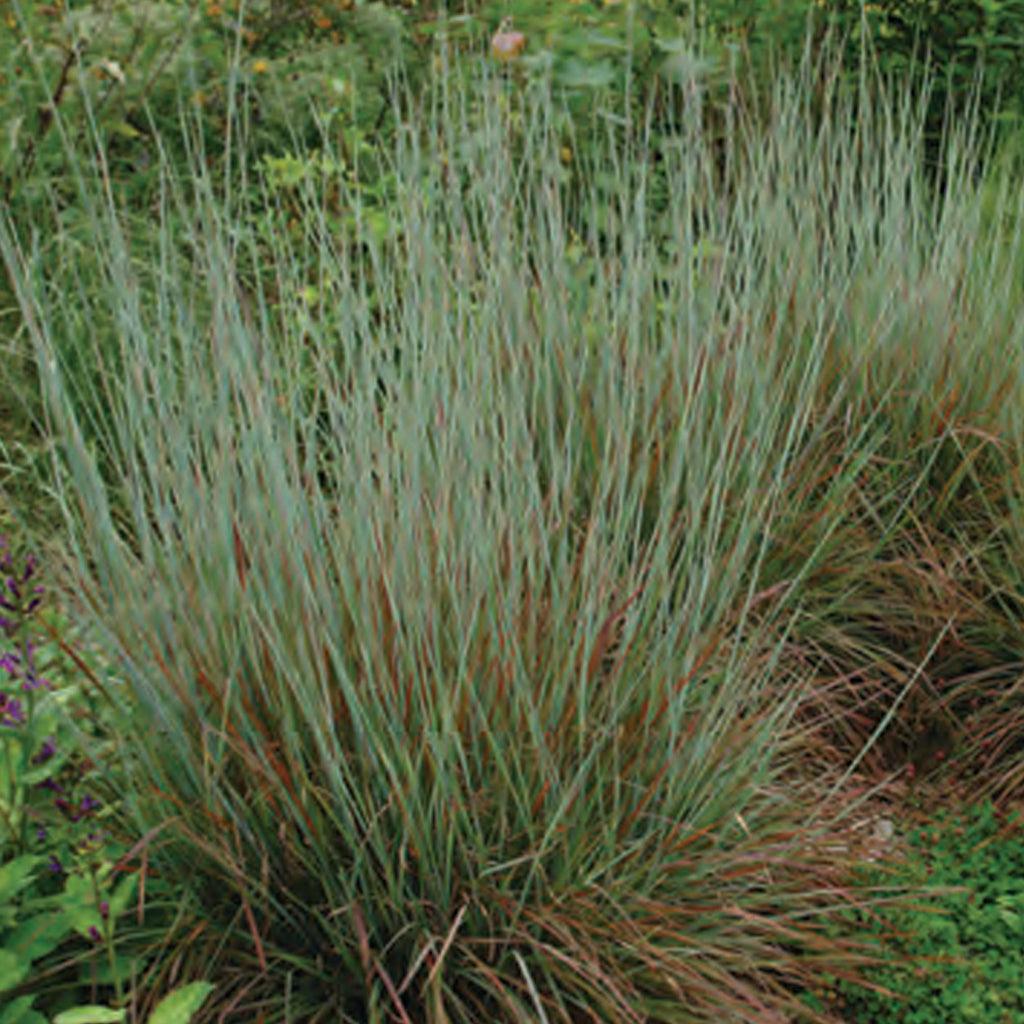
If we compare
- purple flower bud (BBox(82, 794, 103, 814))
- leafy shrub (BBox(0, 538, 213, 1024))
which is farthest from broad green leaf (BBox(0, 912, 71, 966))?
purple flower bud (BBox(82, 794, 103, 814))

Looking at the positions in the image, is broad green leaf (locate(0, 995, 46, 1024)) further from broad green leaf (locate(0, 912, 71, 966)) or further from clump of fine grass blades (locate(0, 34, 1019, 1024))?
clump of fine grass blades (locate(0, 34, 1019, 1024))

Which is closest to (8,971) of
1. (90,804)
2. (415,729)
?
(90,804)

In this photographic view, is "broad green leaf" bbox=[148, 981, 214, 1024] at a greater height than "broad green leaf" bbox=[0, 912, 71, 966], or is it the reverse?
"broad green leaf" bbox=[148, 981, 214, 1024]

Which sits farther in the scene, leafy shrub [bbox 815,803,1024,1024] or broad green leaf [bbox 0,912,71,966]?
leafy shrub [bbox 815,803,1024,1024]

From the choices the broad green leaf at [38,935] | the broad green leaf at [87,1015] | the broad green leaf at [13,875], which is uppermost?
the broad green leaf at [13,875]

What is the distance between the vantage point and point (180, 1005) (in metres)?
1.81

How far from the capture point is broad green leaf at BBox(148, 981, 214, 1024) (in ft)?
5.87

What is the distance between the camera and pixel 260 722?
7.18 ft

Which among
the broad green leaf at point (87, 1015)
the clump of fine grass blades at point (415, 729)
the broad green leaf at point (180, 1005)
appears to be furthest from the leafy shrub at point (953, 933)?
the broad green leaf at point (87, 1015)

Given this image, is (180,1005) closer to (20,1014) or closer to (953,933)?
(20,1014)

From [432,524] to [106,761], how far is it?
680mm

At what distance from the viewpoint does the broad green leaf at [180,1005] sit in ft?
5.87

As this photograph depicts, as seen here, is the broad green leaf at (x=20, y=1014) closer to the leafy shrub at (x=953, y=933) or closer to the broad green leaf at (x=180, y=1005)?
the broad green leaf at (x=180, y=1005)

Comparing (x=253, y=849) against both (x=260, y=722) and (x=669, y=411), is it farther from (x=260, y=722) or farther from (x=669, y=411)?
(x=669, y=411)
